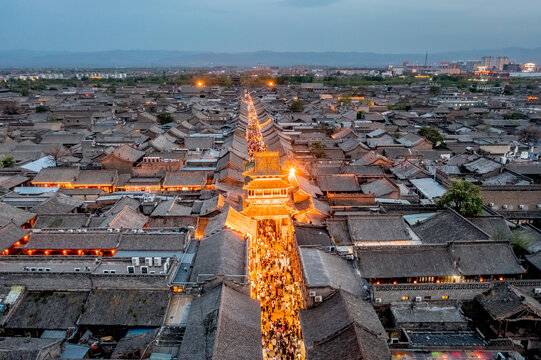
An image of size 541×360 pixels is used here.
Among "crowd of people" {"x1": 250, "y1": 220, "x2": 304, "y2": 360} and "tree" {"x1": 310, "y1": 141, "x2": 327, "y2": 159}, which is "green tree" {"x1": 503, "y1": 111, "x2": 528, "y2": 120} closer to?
"tree" {"x1": 310, "y1": 141, "x2": 327, "y2": 159}

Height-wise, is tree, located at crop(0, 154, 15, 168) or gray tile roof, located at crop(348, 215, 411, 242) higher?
gray tile roof, located at crop(348, 215, 411, 242)

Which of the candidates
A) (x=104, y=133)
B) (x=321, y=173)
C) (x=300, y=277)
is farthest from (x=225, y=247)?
(x=104, y=133)

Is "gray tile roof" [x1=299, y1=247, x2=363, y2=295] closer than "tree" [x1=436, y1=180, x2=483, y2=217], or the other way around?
"gray tile roof" [x1=299, y1=247, x2=363, y2=295]

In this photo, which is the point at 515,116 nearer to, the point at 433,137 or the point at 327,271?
the point at 433,137

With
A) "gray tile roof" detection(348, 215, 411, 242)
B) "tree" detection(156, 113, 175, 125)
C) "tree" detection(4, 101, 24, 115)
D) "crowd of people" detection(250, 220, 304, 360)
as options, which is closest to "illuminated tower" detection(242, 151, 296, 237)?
"crowd of people" detection(250, 220, 304, 360)

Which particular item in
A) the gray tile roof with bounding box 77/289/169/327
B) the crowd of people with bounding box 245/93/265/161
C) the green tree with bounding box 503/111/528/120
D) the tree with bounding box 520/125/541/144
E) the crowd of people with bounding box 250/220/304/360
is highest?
the green tree with bounding box 503/111/528/120

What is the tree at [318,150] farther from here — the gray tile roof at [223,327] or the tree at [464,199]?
the gray tile roof at [223,327]

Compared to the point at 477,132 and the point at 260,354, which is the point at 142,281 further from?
the point at 477,132
